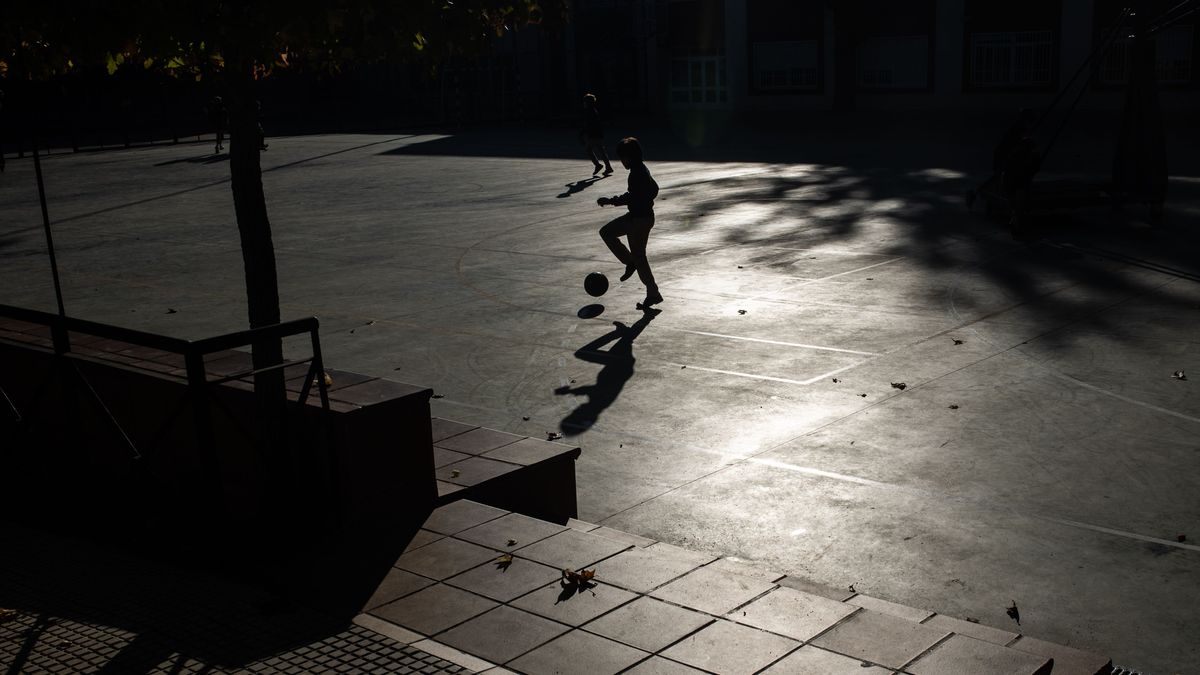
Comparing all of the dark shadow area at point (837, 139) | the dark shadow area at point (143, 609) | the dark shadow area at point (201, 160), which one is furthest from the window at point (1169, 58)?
the dark shadow area at point (143, 609)

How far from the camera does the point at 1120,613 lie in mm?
6535

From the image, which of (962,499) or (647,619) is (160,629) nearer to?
(647,619)

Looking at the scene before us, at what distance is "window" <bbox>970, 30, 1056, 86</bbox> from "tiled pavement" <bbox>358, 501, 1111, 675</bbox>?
4334cm

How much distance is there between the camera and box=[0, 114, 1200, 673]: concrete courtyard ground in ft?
24.8

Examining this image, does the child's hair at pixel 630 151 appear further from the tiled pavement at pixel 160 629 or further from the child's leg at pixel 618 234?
the tiled pavement at pixel 160 629

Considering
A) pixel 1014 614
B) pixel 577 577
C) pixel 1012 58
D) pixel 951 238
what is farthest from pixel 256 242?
pixel 1012 58

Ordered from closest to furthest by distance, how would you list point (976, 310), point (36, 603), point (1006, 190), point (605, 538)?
point (36, 603) → point (605, 538) → point (976, 310) → point (1006, 190)

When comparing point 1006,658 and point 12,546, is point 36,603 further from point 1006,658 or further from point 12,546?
point 1006,658

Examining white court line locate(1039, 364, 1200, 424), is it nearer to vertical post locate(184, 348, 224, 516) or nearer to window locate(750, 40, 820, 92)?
vertical post locate(184, 348, 224, 516)

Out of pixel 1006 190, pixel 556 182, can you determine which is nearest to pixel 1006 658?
pixel 1006 190

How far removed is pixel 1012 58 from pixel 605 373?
130 feet

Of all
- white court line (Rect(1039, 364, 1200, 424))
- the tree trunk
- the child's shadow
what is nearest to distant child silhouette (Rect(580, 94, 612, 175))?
the child's shadow

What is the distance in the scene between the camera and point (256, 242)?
7.29 meters

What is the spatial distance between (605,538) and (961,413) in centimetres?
463
